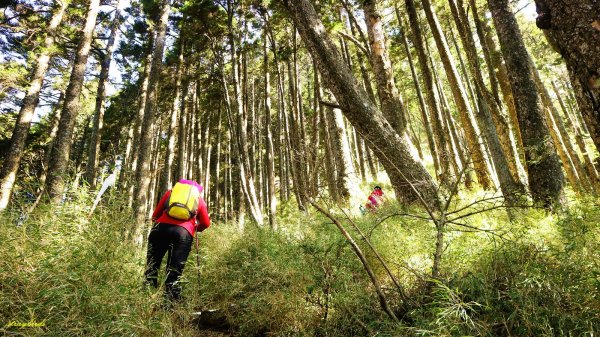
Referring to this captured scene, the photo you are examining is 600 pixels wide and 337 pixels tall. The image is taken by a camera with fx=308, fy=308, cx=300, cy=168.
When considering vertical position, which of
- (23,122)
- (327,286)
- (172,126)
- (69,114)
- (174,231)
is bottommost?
(327,286)

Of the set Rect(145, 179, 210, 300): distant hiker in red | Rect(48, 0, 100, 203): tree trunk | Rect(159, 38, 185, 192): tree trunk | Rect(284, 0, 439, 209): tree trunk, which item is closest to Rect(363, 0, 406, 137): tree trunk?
Rect(284, 0, 439, 209): tree trunk

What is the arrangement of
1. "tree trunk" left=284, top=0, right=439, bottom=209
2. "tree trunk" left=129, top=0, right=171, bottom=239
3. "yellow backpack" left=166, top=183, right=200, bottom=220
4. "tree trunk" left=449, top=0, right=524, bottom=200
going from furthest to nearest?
"tree trunk" left=129, top=0, right=171, bottom=239 < "tree trunk" left=449, top=0, right=524, bottom=200 < "tree trunk" left=284, top=0, right=439, bottom=209 < "yellow backpack" left=166, top=183, right=200, bottom=220

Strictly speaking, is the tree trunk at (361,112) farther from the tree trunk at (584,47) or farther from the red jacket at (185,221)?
the tree trunk at (584,47)

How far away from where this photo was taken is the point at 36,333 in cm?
217

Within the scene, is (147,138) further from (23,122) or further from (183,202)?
(23,122)

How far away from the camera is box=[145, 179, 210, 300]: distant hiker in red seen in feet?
12.1

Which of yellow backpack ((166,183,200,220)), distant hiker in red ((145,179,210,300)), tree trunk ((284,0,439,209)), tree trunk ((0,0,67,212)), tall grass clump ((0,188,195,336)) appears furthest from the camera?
tree trunk ((0,0,67,212))

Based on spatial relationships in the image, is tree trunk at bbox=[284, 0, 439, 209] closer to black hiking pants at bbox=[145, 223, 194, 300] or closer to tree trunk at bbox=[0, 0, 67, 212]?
black hiking pants at bbox=[145, 223, 194, 300]

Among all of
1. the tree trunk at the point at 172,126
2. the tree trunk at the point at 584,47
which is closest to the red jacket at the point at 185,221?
the tree trunk at the point at 584,47

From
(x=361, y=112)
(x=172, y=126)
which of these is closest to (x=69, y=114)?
(x=172, y=126)

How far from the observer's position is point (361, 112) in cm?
479

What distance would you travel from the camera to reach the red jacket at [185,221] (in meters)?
3.86

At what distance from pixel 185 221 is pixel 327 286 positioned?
6.84 feet

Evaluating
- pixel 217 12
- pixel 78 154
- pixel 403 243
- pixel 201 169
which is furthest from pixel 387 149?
pixel 78 154
